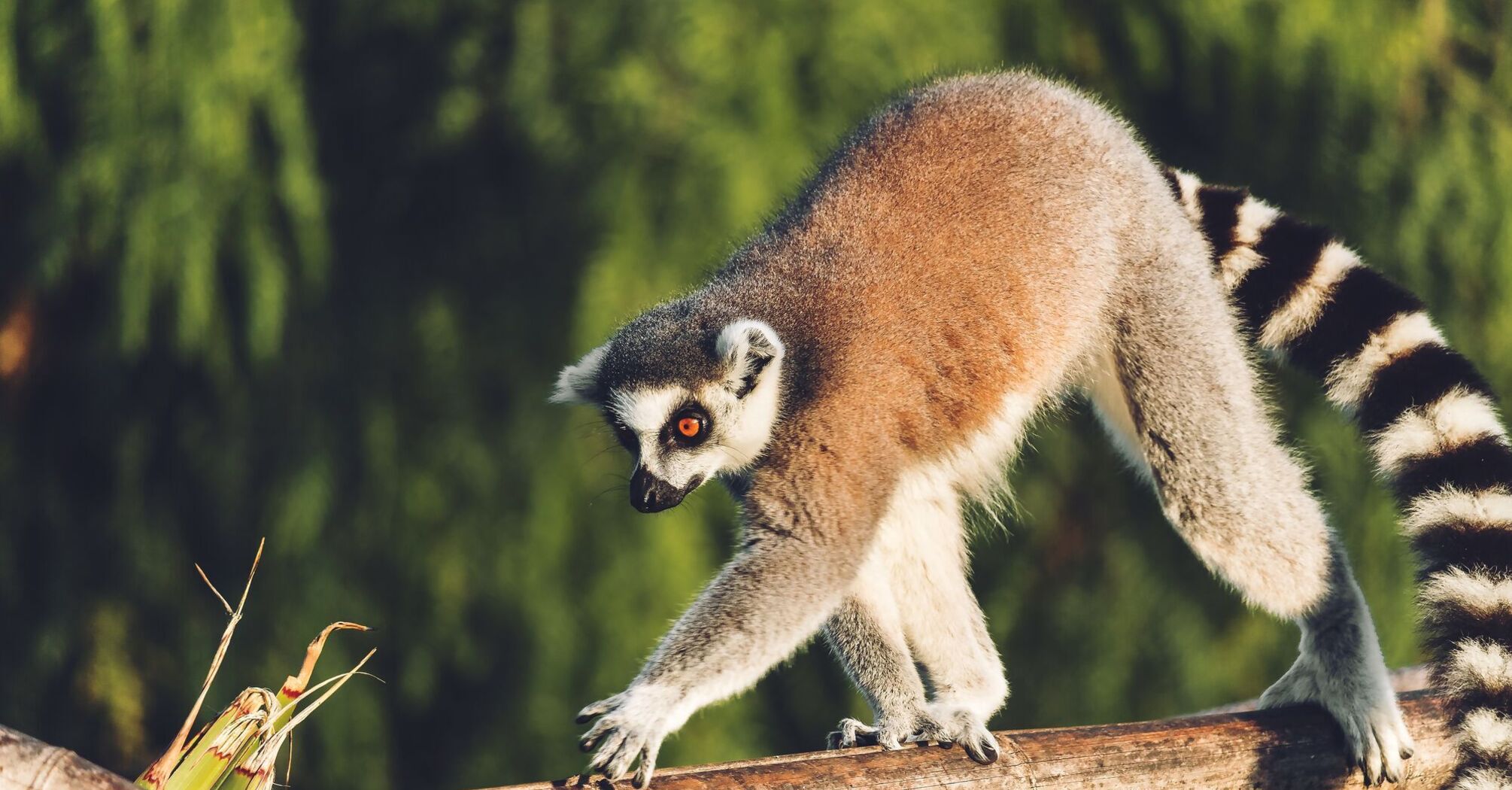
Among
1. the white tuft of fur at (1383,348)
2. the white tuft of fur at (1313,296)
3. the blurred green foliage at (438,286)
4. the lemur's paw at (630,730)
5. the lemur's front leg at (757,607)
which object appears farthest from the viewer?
the blurred green foliage at (438,286)

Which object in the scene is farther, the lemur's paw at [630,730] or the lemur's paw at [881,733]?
the lemur's paw at [881,733]

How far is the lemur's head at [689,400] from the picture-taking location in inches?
141

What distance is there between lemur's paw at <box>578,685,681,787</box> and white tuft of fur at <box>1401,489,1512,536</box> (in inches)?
71.5

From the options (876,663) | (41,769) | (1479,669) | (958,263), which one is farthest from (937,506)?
(41,769)

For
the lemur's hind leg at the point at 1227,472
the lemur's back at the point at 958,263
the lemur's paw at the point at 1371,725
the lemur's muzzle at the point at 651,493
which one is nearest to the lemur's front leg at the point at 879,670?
the lemur's back at the point at 958,263

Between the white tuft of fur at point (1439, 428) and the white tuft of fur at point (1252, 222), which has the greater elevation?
the white tuft of fur at point (1252, 222)

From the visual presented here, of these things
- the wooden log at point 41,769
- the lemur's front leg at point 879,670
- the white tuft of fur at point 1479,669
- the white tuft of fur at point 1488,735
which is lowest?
the white tuft of fur at point 1488,735

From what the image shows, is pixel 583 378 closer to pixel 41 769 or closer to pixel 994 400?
pixel 994 400

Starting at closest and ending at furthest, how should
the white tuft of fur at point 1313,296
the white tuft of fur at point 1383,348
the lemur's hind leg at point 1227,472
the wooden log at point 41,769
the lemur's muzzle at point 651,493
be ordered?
1. the wooden log at point 41,769
2. the lemur's muzzle at point 651,493
3. the lemur's hind leg at point 1227,472
4. the white tuft of fur at point 1383,348
5. the white tuft of fur at point 1313,296

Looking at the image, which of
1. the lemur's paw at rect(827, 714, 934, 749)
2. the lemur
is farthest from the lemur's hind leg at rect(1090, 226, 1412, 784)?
the lemur's paw at rect(827, 714, 934, 749)

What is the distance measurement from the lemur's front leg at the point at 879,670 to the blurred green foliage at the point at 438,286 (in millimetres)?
2603

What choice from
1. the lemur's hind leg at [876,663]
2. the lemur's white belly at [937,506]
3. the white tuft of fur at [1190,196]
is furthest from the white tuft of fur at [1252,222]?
the lemur's hind leg at [876,663]

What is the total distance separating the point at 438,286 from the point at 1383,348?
412cm

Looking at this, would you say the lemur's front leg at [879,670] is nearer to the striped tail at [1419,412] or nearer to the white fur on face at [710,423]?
the white fur on face at [710,423]
